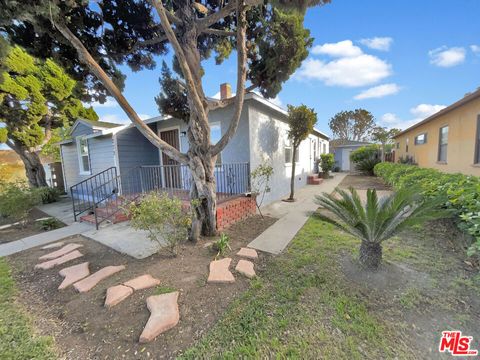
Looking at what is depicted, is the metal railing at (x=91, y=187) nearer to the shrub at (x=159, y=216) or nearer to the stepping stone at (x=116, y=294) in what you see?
the shrub at (x=159, y=216)

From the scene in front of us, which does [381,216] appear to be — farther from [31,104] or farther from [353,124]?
[353,124]

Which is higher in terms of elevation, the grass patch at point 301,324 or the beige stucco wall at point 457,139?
the beige stucco wall at point 457,139

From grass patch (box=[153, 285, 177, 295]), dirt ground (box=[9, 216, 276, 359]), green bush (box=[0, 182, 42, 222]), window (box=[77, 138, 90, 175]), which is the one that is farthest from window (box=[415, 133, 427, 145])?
green bush (box=[0, 182, 42, 222])

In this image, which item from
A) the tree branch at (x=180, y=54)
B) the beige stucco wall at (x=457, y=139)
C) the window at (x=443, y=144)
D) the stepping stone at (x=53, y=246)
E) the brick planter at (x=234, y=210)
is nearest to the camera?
the tree branch at (x=180, y=54)

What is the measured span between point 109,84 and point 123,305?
3.37 m

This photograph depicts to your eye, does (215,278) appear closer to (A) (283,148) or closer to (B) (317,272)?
(B) (317,272)

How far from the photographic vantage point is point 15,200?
568cm

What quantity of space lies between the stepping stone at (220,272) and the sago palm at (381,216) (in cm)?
196

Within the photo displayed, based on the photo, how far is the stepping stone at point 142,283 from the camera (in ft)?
8.70

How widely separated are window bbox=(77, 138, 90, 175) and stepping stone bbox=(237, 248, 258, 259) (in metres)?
9.19

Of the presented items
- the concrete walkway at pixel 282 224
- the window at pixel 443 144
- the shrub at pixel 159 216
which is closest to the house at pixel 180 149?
the concrete walkway at pixel 282 224

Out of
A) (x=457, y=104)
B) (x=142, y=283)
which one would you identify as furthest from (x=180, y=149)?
(x=457, y=104)

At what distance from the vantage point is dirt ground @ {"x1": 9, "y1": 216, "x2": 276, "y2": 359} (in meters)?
1.85

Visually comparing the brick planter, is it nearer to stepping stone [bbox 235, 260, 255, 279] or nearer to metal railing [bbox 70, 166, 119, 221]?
stepping stone [bbox 235, 260, 255, 279]
